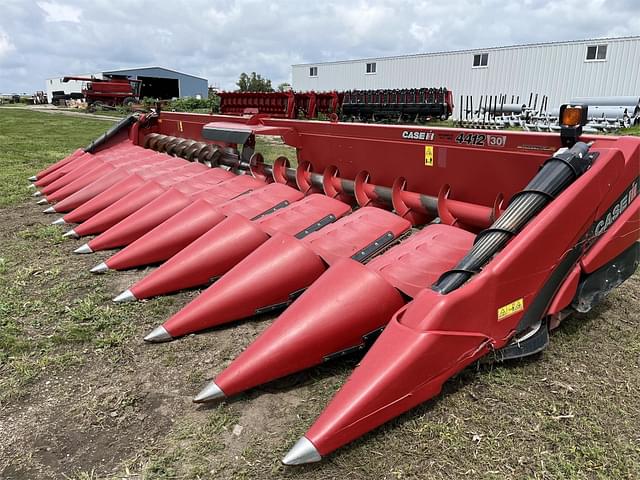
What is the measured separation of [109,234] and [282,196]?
151 centimetres

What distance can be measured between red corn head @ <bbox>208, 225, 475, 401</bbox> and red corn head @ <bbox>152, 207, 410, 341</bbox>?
36 centimetres

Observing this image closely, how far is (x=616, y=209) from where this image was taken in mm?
2502

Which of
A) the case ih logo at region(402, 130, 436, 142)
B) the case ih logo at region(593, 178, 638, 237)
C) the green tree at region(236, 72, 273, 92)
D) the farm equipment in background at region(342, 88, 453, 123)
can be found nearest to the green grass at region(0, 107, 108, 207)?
the case ih logo at region(402, 130, 436, 142)

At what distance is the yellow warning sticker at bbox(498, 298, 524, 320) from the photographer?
2078 millimetres

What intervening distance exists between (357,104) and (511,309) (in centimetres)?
2092

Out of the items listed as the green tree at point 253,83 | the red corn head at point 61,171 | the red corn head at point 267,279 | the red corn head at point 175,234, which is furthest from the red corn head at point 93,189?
the green tree at point 253,83

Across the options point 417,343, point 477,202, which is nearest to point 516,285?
point 417,343

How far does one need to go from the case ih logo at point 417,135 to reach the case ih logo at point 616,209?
1.29 m

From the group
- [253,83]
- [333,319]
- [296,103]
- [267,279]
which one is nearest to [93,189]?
[267,279]

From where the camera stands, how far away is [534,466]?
1.77 meters

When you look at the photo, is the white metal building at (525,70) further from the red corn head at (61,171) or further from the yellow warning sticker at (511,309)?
the yellow warning sticker at (511,309)

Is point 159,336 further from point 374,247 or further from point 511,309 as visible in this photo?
point 511,309

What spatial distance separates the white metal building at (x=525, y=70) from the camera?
21484 mm

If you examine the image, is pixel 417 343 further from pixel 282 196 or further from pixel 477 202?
pixel 282 196
